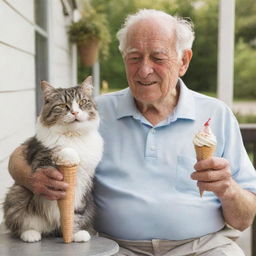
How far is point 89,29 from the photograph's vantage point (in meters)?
6.84

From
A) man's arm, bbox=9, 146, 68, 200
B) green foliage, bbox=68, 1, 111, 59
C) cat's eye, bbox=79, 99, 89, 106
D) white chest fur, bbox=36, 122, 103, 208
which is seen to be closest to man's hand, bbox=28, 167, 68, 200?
man's arm, bbox=9, 146, 68, 200

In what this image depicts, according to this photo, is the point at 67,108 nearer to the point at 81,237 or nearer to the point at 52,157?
the point at 52,157

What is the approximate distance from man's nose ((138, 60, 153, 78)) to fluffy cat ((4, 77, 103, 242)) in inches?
12.8

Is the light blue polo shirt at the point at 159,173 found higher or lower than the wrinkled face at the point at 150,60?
lower

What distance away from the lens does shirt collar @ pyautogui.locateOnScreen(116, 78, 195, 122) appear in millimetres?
2205

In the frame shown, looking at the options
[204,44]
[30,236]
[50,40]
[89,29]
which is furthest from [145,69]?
[204,44]

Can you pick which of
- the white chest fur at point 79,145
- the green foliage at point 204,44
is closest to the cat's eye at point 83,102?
the white chest fur at point 79,145

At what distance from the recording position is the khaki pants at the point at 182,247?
2070 millimetres

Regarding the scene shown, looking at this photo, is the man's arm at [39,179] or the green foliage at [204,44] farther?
the green foliage at [204,44]

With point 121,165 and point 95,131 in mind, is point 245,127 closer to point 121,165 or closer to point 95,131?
point 121,165

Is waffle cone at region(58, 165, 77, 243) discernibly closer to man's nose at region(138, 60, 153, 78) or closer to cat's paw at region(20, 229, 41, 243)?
cat's paw at region(20, 229, 41, 243)

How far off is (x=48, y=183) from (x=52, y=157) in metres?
0.11

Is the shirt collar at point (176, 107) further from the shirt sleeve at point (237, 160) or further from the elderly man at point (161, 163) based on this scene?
the shirt sleeve at point (237, 160)

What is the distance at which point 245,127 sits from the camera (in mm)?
3027
